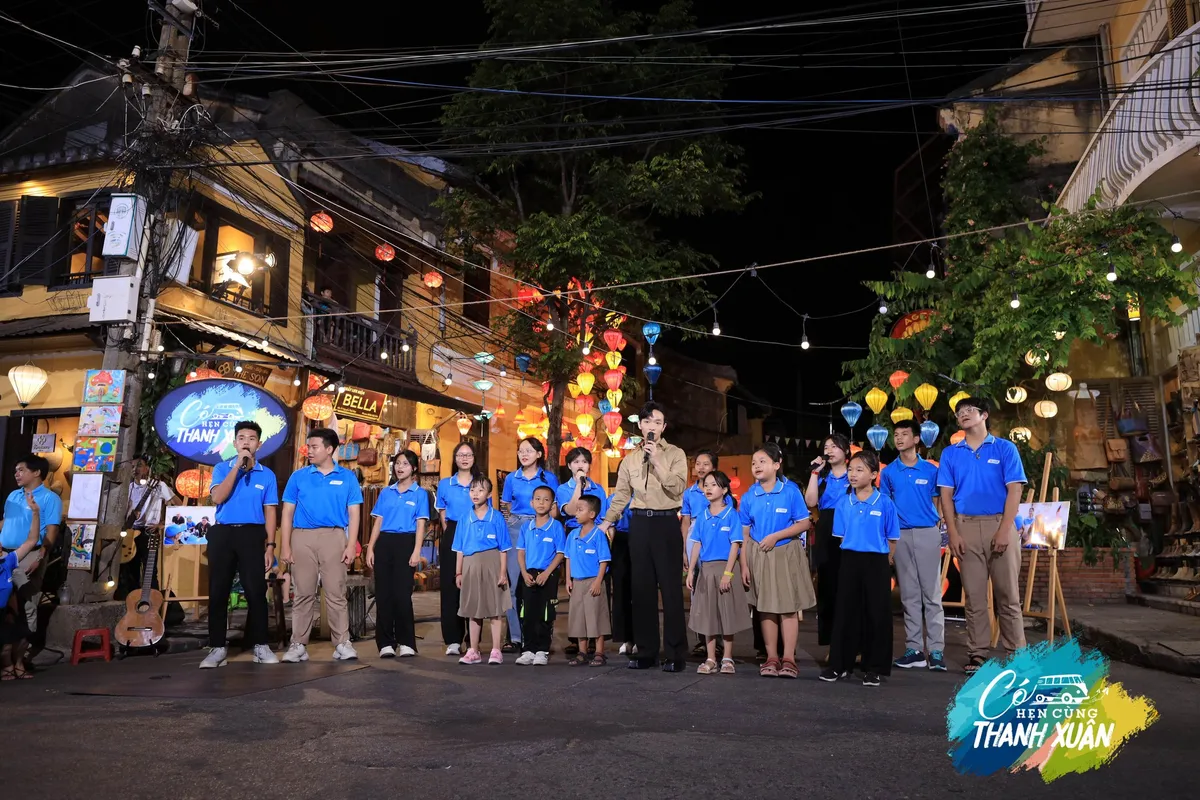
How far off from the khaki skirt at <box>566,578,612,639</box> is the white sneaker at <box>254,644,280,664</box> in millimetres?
2550

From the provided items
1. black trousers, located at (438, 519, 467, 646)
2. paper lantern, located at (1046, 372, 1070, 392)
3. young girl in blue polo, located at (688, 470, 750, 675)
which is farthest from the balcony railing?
black trousers, located at (438, 519, 467, 646)

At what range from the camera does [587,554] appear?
777 cm

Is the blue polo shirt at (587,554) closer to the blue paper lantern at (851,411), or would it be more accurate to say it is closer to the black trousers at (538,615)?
the black trousers at (538,615)

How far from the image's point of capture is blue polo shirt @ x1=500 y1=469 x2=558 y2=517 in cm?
860

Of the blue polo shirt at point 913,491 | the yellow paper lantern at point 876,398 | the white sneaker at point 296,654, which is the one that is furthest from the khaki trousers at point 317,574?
the yellow paper lantern at point 876,398

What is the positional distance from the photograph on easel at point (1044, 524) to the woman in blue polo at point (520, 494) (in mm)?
4419

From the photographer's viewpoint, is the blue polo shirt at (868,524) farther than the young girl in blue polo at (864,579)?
Yes

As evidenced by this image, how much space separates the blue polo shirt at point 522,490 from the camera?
8602mm

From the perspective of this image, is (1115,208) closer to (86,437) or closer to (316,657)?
(316,657)

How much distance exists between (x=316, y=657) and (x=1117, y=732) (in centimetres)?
633

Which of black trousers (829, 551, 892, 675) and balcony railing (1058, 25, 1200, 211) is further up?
balcony railing (1058, 25, 1200, 211)

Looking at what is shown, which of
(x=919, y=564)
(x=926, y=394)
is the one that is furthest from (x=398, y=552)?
(x=926, y=394)

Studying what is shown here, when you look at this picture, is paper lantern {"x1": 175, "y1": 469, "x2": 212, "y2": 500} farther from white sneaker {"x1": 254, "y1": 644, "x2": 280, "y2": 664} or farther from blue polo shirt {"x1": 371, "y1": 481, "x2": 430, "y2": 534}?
white sneaker {"x1": 254, "y1": 644, "x2": 280, "y2": 664}

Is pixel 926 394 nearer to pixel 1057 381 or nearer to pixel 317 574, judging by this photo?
pixel 1057 381
